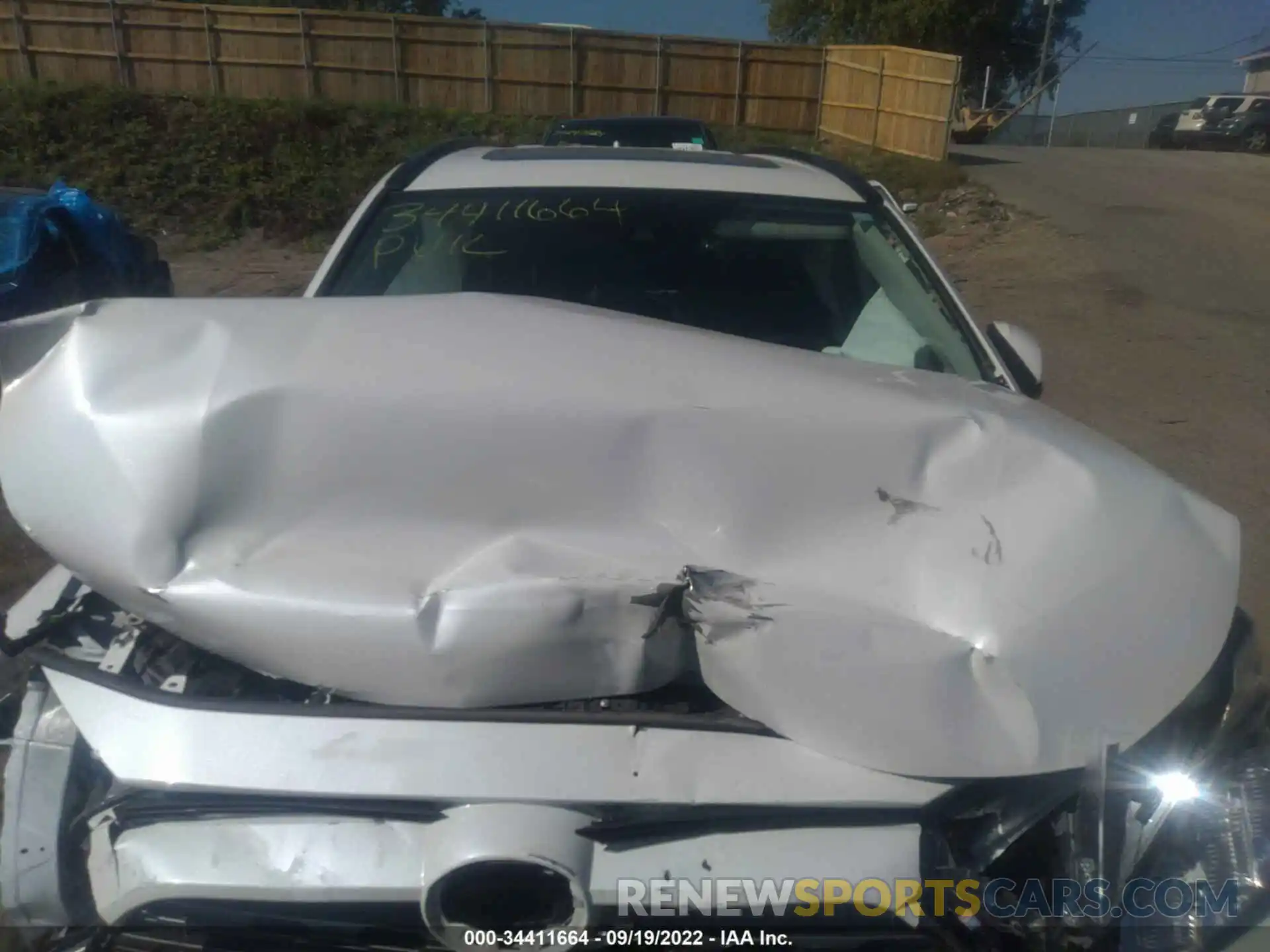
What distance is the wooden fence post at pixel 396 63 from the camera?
68.2ft

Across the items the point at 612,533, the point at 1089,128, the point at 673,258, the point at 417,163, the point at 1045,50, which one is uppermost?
the point at 1045,50

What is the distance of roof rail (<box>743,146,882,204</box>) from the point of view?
3303mm

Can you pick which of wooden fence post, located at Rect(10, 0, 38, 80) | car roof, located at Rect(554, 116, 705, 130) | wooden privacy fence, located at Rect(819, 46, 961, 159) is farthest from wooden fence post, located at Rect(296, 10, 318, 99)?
car roof, located at Rect(554, 116, 705, 130)

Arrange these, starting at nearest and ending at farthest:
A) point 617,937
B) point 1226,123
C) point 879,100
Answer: point 617,937 → point 879,100 → point 1226,123

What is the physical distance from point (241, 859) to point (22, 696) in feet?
1.82

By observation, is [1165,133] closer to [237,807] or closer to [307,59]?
[307,59]

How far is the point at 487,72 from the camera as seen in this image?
2100cm

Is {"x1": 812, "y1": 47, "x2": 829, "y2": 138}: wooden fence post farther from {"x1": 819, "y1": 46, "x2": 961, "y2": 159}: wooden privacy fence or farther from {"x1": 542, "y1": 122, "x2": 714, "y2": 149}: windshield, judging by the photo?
{"x1": 542, "y1": 122, "x2": 714, "y2": 149}: windshield

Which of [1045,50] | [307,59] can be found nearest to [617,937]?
[307,59]

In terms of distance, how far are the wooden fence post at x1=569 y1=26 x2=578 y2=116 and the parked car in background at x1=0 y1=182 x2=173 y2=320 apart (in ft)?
44.6

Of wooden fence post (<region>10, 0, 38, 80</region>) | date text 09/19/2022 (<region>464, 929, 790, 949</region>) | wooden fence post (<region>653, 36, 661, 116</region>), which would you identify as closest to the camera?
date text 09/19/2022 (<region>464, 929, 790, 949</region>)

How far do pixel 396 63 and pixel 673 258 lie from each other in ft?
65.7

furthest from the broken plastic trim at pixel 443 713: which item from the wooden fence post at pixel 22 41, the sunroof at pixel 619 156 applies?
the wooden fence post at pixel 22 41

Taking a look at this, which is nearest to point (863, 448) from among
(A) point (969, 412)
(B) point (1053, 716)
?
(A) point (969, 412)
